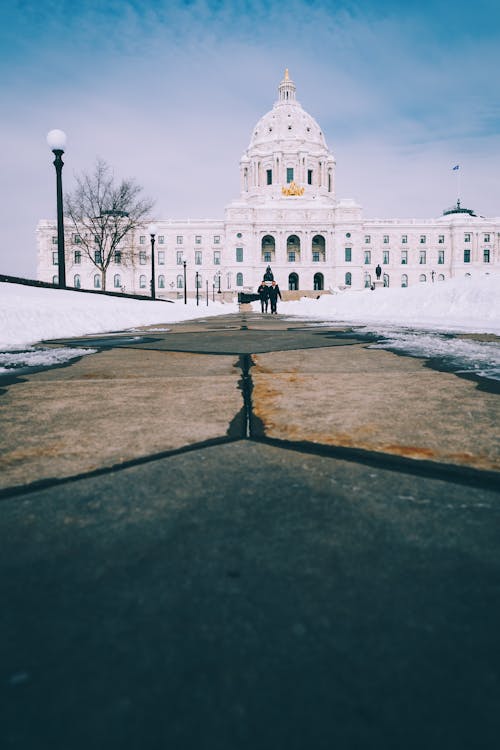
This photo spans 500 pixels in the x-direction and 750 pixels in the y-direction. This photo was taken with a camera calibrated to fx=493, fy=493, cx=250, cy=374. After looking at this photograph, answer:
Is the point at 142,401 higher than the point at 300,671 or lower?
higher

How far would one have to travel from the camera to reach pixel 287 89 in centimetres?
9031

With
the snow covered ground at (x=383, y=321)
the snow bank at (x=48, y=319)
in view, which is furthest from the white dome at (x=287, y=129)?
the snow bank at (x=48, y=319)

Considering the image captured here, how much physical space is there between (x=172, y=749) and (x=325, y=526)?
1.78ft

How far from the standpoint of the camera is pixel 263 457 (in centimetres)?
147

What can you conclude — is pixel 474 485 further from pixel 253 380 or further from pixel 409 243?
pixel 409 243

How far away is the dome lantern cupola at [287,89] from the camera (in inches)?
3541

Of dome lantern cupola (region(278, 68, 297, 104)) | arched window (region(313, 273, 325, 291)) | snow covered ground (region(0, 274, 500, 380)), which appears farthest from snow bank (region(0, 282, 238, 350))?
dome lantern cupola (region(278, 68, 297, 104))

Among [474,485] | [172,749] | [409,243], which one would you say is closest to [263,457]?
[474,485]

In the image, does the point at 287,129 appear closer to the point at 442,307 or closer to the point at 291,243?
the point at 291,243

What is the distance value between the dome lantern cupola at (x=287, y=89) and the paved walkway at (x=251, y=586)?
102005 mm

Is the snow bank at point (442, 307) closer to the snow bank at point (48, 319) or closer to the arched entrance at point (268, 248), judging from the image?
the snow bank at point (48, 319)

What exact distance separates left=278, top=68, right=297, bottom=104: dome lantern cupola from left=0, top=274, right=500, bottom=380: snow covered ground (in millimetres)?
90599

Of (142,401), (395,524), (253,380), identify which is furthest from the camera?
(253,380)

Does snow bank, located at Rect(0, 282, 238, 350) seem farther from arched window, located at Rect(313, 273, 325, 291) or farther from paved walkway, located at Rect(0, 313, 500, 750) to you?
arched window, located at Rect(313, 273, 325, 291)
